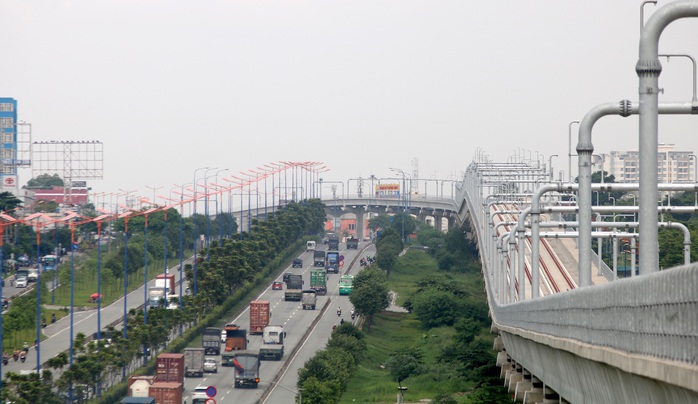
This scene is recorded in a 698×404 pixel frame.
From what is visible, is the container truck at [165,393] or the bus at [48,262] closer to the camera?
the container truck at [165,393]

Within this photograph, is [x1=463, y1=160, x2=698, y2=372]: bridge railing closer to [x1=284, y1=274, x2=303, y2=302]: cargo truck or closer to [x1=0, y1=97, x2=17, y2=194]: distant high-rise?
[x1=284, y1=274, x2=303, y2=302]: cargo truck

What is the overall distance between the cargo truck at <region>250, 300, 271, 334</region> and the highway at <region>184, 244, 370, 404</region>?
1.33 meters

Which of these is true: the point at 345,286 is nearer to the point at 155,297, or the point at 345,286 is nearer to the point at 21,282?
the point at 155,297

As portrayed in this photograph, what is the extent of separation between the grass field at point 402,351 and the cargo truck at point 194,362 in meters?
9.25

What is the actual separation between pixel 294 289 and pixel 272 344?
30347 mm

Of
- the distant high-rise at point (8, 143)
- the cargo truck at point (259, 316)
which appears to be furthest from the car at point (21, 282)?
the distant high-rise at point (8, 143)

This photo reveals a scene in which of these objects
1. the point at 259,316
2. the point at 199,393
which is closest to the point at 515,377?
the point at 199,393

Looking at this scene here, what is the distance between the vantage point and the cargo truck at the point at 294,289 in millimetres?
107375

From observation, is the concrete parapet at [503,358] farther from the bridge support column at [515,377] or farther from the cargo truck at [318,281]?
the cargo truck at [318,281]

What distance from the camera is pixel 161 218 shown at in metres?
142

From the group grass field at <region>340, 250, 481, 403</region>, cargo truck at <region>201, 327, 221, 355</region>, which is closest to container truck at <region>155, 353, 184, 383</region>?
grass field at <region>340, 250, 481, 403</region>

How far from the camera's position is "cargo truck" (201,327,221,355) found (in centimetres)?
7956

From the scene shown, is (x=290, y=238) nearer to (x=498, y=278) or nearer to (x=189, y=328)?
(x=189, y=328)

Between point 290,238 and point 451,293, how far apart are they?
144 ft
